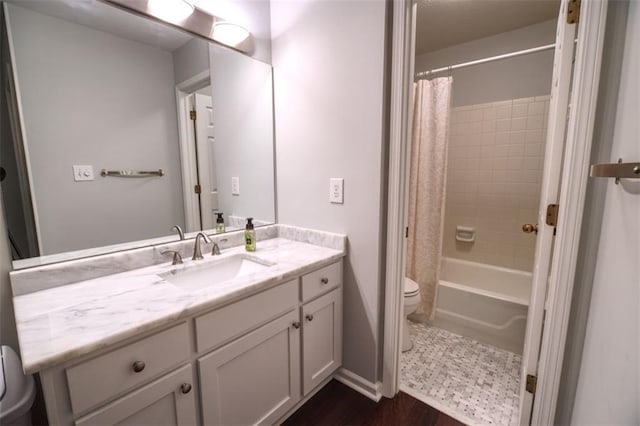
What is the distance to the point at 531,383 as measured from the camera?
1212 millimetres

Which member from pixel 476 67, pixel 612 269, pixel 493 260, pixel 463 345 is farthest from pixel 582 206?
pixel 476 67

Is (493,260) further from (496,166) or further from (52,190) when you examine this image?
(52,190)

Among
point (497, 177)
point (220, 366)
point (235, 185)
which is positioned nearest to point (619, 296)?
point (220, 366)

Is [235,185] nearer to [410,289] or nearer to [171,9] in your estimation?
[171,9]

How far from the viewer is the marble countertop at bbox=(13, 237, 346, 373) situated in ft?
2.24

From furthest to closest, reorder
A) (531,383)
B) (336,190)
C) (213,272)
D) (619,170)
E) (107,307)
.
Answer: (336,190), (213,272), (531,383), (107,307), (619,170)

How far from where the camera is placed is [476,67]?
101 inches

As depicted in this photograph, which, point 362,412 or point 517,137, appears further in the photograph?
point 517,137

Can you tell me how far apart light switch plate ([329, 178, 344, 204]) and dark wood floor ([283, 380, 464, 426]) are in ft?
3.52

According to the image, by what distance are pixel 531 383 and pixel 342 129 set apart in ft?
4.74

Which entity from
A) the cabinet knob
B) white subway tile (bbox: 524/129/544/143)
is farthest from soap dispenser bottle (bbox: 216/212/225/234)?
white subway tile (bbox: 524/129/544/143)

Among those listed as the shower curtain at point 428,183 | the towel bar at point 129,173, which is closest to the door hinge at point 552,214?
the shower curtain at point 428,183

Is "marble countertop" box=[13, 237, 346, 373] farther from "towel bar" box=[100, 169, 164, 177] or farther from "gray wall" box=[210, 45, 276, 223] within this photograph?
"gray wall" box=[210, 45, 276, 223]

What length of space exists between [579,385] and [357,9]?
177cm
